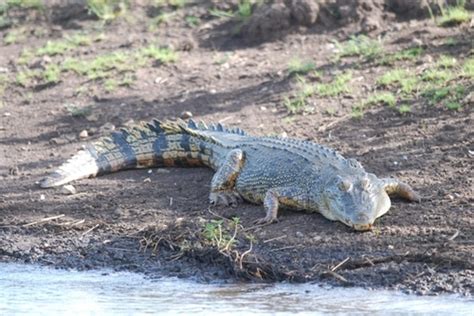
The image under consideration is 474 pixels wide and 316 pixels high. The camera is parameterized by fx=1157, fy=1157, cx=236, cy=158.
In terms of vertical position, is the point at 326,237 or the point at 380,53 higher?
the point at 380,53

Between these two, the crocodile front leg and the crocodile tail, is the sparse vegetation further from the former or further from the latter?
the crocodile front leg

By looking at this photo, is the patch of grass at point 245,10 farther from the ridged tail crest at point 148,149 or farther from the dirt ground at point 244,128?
the ridged tail crest at point 148,149

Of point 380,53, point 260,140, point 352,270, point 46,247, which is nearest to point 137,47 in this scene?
point 380,53

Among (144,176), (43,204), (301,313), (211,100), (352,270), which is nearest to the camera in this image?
(301,313)

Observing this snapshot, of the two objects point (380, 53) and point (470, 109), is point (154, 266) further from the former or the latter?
point (380, 53)

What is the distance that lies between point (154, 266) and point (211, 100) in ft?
12.5

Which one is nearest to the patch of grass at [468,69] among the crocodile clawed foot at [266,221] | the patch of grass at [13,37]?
the crocodile clawed foot at [266,221]

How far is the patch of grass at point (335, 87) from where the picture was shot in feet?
35.9

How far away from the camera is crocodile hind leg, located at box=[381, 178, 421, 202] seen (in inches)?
326

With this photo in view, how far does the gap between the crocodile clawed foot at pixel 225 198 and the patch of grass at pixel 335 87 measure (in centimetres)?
230

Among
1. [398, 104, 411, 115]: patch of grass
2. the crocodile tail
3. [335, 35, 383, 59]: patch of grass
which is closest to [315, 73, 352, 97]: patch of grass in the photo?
[335, 35, 383, 59]: patch of grass

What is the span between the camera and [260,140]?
9.29 m

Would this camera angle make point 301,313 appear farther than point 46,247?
No

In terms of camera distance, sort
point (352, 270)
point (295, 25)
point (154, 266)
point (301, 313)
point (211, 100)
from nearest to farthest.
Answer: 1. point (301, 313)
2. point (352, 270)
3. point (154, 266)
4. point (211, 100)
5. point (295, 25)
